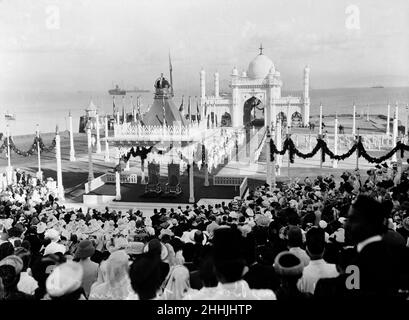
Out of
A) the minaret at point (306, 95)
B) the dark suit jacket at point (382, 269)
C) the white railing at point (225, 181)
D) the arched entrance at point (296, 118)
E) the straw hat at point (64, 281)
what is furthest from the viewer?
the arched entrance at point (296, 118)

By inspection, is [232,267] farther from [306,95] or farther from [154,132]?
[306,95]

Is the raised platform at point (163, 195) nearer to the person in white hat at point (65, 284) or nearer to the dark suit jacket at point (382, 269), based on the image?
the person in white hat at point (65, 284)

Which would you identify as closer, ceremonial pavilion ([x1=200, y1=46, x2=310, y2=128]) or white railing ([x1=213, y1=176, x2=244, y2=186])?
white railing ([x1=213, y1=176, x2=244, y2=186])

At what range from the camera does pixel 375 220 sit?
410 centimetres

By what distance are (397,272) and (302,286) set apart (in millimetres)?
1076

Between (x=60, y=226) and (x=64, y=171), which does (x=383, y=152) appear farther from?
(x=60, y=226)

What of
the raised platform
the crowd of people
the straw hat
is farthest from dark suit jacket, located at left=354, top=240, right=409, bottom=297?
the raised platform

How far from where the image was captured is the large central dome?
59.4 metres

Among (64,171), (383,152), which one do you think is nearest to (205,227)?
(64,171)

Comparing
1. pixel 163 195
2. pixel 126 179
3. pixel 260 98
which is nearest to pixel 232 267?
pixel 163 195

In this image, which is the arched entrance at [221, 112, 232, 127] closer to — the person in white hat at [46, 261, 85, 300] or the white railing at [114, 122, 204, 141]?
the white railing at [114, 122, 204, 141]

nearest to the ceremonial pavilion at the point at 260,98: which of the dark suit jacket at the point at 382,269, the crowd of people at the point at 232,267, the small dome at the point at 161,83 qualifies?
the small dome at the point at 161,83

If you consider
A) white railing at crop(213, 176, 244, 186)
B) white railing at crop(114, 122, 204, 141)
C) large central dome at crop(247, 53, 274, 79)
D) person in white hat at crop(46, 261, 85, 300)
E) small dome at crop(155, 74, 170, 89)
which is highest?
large central dome at crop(247, 53, 274, 79)

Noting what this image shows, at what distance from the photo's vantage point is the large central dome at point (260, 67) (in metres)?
59.4
